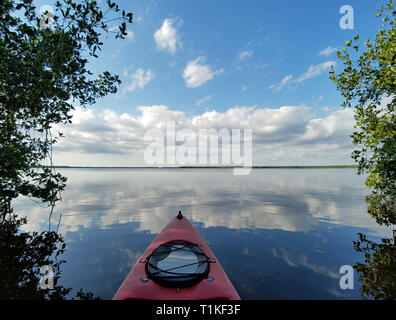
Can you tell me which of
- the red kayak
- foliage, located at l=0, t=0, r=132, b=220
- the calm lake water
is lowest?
the calm lake water

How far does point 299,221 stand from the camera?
1095cm

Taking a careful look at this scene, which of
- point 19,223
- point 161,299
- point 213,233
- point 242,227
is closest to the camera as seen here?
point 161,299

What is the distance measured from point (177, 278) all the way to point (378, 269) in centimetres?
720

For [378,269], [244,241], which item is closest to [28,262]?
[244,241]

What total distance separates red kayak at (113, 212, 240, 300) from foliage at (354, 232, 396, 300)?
459cm

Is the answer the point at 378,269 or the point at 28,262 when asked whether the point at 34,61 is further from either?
the point at 378,269

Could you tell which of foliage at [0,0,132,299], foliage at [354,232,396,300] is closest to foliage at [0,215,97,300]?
foliage at [0,0,132,299]

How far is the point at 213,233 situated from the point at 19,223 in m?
12.8

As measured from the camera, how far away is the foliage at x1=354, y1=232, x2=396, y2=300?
15.2ft

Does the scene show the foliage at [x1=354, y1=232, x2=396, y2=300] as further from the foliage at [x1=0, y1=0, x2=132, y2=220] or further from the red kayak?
the foliage at [x1=0, y1=0, x2=132, y2=220]

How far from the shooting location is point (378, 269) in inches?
221

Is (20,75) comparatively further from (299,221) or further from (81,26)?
(299,221)
